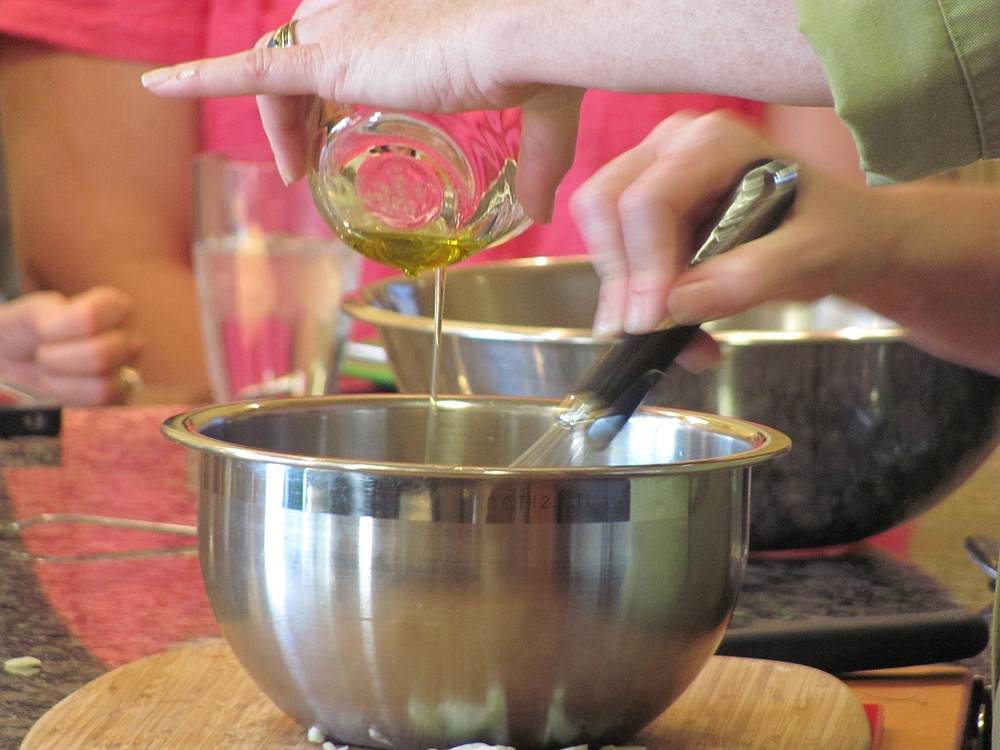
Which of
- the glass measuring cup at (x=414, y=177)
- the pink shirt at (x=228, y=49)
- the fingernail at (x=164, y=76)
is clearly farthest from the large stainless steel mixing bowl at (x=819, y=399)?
the pink shirt at (x=228, y=49)

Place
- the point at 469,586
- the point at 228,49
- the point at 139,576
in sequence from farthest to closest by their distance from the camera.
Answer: the point at 228,49
the point at 139,576
the point at 469,586

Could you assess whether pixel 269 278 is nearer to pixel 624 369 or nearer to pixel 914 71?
pixel 624 369

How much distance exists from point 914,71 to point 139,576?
51 centimetres

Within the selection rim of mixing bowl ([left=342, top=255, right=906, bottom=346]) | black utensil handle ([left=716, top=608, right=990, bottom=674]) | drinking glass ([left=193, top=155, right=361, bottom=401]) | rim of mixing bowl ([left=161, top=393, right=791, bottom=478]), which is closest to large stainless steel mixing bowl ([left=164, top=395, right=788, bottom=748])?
rim of mixing bowl ([left=161, top=393, right=791, bottom=478])

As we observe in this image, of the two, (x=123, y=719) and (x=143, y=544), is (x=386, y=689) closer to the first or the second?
(x=123, y=719)

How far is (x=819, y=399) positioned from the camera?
755 mm

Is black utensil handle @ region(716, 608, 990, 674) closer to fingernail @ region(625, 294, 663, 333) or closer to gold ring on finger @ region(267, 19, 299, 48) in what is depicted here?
fingernail @ region(625, 294, 663, 333)

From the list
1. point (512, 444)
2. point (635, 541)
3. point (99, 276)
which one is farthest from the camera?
point (99, 276)

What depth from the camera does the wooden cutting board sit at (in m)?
0.51

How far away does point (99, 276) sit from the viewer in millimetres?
2080

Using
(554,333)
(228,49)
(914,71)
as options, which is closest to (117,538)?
(554,333)

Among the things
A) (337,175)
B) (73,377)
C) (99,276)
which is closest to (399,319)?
(337,175)

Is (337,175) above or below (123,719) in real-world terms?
above

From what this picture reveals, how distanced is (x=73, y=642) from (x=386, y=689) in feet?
0.77
